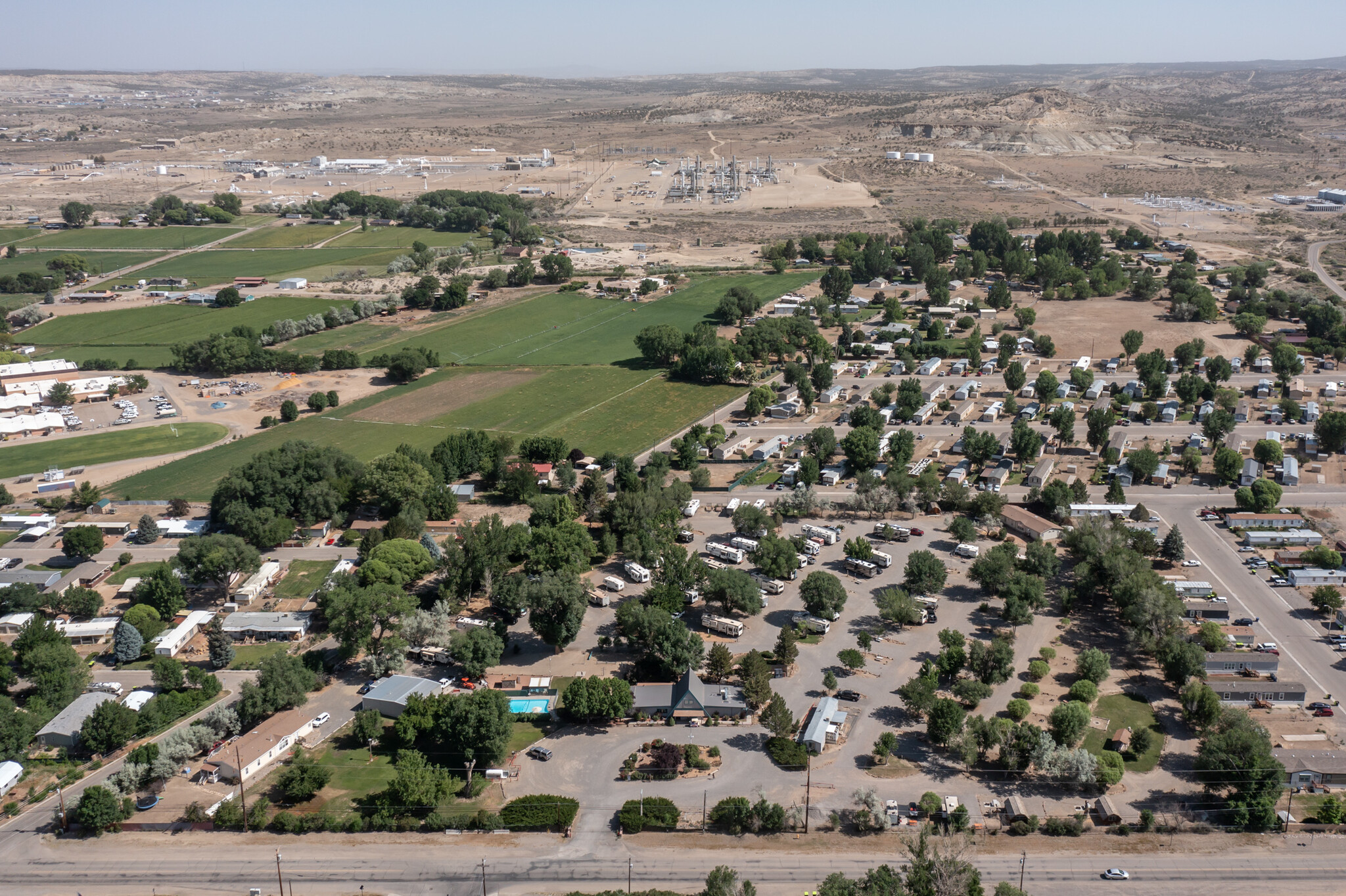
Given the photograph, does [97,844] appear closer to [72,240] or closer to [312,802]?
[312,802]

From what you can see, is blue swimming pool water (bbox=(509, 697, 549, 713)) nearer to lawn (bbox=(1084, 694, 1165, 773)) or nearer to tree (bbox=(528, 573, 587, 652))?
tree (bbox=(528, 573, 587, 652))

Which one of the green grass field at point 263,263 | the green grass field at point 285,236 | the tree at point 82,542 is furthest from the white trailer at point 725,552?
the green grass field at point 285,236

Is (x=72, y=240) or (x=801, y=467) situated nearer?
(x=801, y=467)

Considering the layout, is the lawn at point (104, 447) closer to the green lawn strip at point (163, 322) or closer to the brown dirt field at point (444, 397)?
the brown dirt field at point (444, 397)

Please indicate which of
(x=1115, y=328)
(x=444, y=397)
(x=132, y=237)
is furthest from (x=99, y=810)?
(x=132, y=237)

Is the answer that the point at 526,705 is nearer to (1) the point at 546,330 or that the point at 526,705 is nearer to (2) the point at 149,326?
(1) the point at 546,330

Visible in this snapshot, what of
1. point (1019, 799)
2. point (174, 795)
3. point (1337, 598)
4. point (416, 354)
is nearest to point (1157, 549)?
point (1337, 598)

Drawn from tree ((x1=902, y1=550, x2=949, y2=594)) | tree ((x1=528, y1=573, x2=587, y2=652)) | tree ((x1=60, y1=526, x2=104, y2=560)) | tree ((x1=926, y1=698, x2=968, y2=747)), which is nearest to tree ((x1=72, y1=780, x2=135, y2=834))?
tree ((x1=528, y1=573, x2=587, y2=652))

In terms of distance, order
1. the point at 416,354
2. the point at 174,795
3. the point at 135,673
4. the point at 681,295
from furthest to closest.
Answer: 1. the point at 681,295
2. the point at 416,354
3. the point at 135,673
4. the point at 174,795
